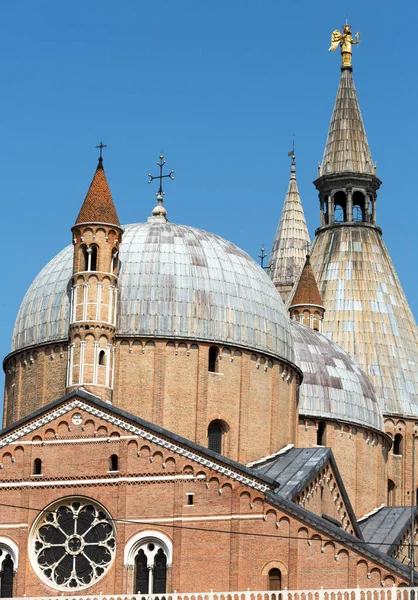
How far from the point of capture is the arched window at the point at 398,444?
221 feet

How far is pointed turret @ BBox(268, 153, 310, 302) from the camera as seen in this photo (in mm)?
82188

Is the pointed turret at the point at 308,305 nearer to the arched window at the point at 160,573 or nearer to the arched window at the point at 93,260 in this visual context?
the arched window at the point at 93,260

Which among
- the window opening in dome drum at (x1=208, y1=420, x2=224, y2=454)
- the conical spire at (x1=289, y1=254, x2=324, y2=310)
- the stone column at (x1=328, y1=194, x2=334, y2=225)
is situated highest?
the stone column at (x1=328, y1=194, x2=334, y2=225)

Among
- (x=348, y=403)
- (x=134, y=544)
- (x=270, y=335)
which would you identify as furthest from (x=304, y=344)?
(x=134, y=544)

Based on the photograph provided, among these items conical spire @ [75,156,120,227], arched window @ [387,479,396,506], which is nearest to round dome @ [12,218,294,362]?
conical spire @ [75,156,120,227]

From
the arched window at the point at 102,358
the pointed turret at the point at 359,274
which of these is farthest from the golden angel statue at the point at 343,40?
the arched window at the point at 102,358

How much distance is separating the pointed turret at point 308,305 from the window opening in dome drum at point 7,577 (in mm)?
23001

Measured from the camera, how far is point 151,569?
44.6m

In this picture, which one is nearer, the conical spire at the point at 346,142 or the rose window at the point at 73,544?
the rose window at the point at 73,544

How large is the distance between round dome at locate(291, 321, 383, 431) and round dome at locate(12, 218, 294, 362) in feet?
17.3

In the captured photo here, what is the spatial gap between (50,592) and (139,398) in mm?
7912

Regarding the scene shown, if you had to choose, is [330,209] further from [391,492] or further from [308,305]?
[391,492]

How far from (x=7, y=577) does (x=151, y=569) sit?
Result: 4077 millimetres

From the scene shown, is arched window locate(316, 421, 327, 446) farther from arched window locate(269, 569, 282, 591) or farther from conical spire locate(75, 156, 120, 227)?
arched window locate(269, 569, 282, 591)
